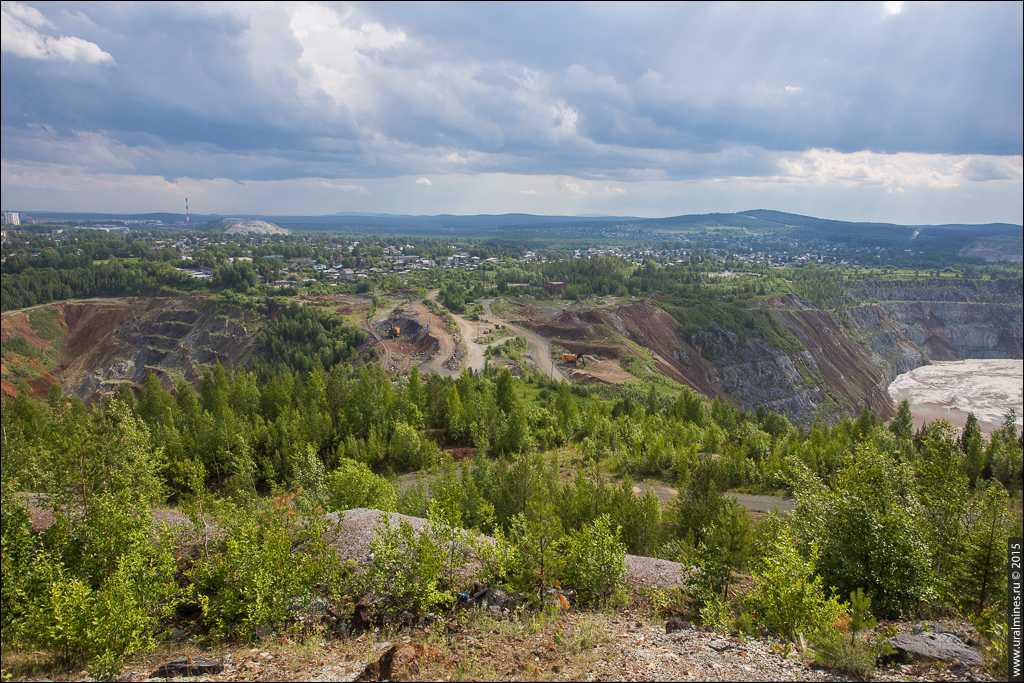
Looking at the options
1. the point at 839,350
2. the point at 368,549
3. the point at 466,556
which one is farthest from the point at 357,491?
the point at 839,350

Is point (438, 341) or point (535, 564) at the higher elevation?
point (535, 564)

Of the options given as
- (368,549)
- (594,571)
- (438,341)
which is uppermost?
(594,571)

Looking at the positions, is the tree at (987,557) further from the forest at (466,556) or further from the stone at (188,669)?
the stone at (188,669)

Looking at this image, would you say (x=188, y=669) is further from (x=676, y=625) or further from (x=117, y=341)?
(x=117, y=341)

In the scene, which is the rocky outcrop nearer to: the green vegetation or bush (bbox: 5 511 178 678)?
the green vegetation

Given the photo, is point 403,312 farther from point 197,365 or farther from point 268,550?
point 268,550

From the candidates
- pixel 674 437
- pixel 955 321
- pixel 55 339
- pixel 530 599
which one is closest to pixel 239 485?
pixel 530 599

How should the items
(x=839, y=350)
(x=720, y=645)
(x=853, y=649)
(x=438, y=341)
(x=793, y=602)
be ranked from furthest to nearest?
(x=839, y=350), (x=438, y=341), (x=793, y=602), (x=720, y=645), (x=853, y=649)

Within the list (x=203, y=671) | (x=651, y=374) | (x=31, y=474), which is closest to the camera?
(x=203, y=671)
